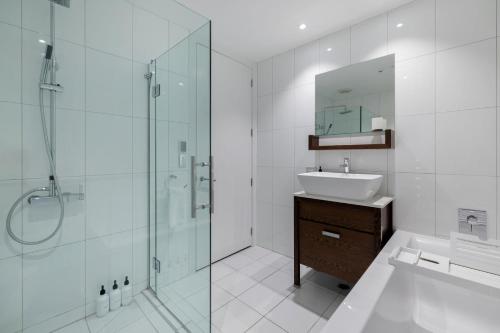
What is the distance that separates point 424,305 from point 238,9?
2345 millimetres

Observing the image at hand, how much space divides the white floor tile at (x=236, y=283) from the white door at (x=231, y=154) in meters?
0.41

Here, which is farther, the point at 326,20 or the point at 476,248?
the point at 326,20

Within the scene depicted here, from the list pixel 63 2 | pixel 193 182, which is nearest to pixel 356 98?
pixel 193 182

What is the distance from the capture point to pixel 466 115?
1.54 m

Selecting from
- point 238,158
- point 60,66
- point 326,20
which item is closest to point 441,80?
point 326,20

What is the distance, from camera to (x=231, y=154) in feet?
8.76

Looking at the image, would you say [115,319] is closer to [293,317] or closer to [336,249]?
[293,317]

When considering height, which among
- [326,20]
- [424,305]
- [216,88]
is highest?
[326,20]

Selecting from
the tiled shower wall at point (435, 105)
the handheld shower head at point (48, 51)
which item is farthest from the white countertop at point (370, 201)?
the handheld shower head at point (48, 51)

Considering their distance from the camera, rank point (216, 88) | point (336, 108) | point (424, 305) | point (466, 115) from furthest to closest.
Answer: point (216, 88) < point (336, 108) < point (466, 115) < point (424, 305)

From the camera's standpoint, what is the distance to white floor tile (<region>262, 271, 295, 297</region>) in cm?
199

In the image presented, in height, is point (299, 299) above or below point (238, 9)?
below

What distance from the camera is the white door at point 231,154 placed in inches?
100

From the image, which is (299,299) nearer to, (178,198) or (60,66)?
(178,198)
